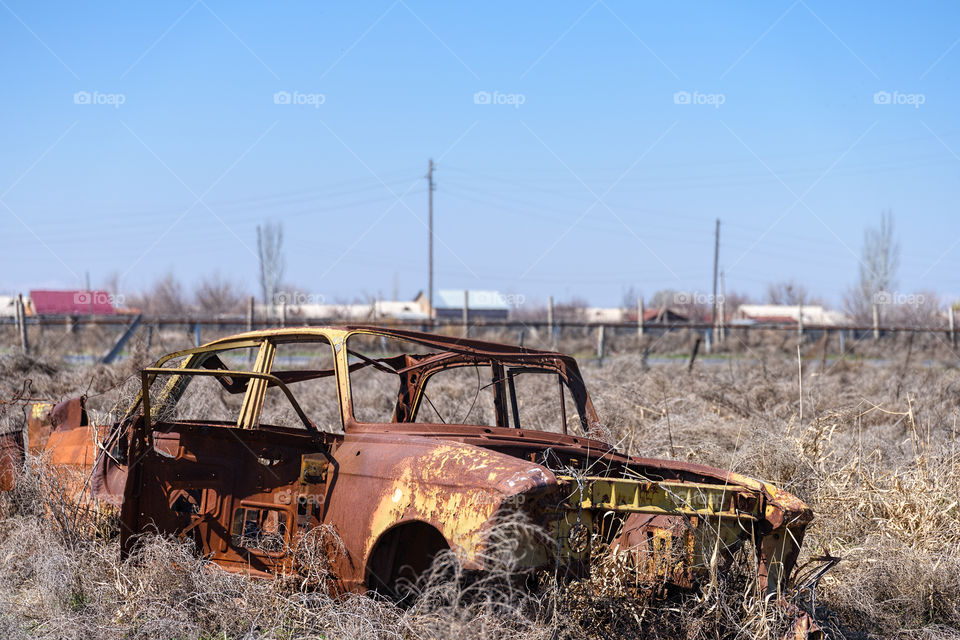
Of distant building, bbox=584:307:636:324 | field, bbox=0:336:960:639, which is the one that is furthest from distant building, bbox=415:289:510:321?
field, bbox=0:336:960:639

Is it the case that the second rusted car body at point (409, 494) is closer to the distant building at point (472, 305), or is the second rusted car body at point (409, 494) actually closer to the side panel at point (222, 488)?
the side panel at point (222, 488)

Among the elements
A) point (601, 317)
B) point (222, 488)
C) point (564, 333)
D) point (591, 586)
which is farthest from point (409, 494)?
point (601, 317)

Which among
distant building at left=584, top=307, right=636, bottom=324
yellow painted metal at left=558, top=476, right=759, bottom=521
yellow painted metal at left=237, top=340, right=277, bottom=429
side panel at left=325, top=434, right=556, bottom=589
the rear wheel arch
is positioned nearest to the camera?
side panel at left=325, top=434, right=556, bottom=589

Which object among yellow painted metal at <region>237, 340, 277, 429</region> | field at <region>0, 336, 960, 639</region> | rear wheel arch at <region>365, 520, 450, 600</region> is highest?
yellow painted metal at <region>237, 340, 277, 429</region>

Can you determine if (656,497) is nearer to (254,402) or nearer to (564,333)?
(254,402)

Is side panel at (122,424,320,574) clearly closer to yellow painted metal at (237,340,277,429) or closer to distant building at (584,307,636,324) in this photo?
yellow painted metal at (237,340,277,429)

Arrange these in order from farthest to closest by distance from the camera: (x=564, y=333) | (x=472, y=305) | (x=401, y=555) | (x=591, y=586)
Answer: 1. (x=472, y=305)
2. (x=564, y=333)
3. (x=401, y=555)
4. (x=591, y=586)

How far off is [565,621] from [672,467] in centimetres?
136

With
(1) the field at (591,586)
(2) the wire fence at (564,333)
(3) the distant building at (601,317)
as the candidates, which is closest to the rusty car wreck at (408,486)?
(1) the field at (591,586)

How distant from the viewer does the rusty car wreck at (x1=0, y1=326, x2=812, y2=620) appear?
12.8ft

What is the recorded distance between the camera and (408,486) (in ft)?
13.4

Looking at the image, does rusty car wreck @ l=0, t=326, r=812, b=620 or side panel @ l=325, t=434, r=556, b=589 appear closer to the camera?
side panel @ l=325, t=434, r=556, b=589

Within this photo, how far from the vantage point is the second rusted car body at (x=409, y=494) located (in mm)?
3879

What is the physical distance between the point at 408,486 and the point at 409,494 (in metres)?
0.04
